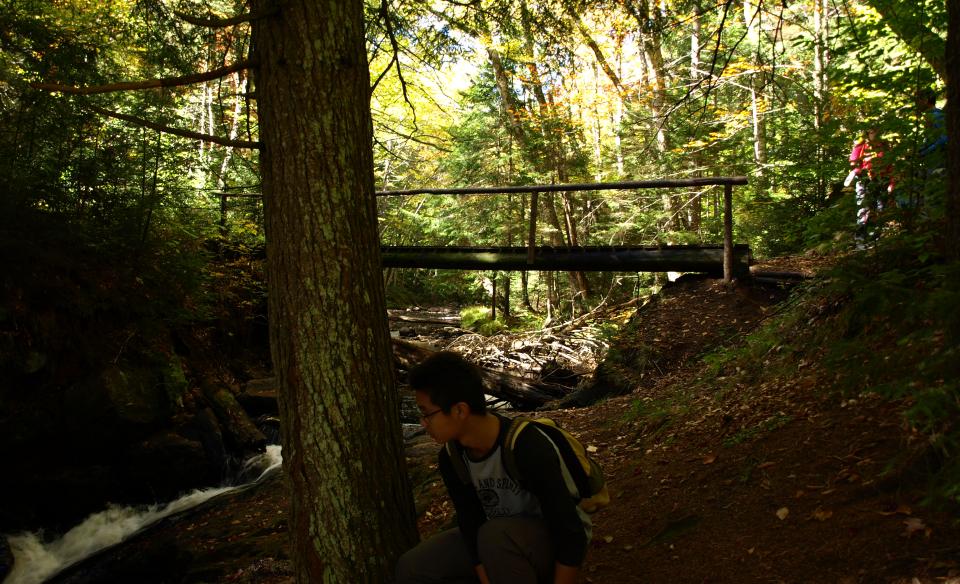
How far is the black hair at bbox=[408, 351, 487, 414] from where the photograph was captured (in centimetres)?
231

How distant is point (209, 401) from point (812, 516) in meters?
8.13

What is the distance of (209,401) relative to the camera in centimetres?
880

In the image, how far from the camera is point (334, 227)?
2.75 meters

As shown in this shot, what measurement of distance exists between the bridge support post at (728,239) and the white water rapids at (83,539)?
7.33m

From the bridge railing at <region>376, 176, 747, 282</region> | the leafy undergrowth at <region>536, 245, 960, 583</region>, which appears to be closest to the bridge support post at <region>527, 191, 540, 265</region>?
the bridge railing at <region>376, 176, 747, 282</region>

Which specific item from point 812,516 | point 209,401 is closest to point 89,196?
point 209,401

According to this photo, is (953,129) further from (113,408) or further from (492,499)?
(113,408)

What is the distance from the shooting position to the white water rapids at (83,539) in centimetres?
604

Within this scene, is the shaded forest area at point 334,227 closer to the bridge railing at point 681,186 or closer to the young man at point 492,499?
the young man at point 492,499

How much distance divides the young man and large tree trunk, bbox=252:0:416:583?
440 mm

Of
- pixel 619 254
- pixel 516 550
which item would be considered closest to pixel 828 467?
pixel 516 550

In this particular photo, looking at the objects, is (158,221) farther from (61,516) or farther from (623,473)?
(623,473)

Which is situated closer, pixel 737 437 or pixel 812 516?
pixel 812 516

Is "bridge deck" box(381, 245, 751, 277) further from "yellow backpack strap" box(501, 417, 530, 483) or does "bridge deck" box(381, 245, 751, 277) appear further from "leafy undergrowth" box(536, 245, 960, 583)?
"yellow backpack strap" box(501, 417, 530, 483)
